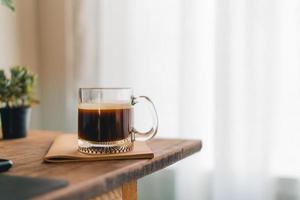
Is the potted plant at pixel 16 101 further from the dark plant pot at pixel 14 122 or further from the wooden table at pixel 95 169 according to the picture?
the wooden table at pixel 95 169

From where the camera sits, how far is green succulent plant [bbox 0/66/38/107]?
51.2 inches

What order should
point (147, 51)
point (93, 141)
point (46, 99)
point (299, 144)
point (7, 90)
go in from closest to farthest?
point (93, 141)
point (7, 90)
point (299, 144)
point (147, 51)
point (46, 99)

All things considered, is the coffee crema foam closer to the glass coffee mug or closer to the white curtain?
the glass coffee mug

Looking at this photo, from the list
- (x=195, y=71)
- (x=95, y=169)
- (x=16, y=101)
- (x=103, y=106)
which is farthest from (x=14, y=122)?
(x=195, y=71)

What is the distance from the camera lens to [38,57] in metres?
2.14

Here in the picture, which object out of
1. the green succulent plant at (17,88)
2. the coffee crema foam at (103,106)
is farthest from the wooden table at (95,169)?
the green succulent plant at (17,88)

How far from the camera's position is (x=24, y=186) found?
649 mm

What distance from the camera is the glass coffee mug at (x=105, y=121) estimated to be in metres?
0.90

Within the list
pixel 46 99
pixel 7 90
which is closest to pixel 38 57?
pixel 46 99

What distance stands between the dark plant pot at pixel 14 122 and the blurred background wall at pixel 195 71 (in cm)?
67

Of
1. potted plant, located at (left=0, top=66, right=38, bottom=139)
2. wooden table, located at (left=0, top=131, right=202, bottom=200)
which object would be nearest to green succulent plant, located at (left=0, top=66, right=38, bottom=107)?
potted plant, located at (left=0, top=66, right=38, bottom=139)

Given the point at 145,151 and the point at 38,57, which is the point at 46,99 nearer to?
the point at 38,57

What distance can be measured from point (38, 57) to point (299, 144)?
130cm

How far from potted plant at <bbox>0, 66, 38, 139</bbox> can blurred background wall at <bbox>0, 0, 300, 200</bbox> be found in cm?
62
